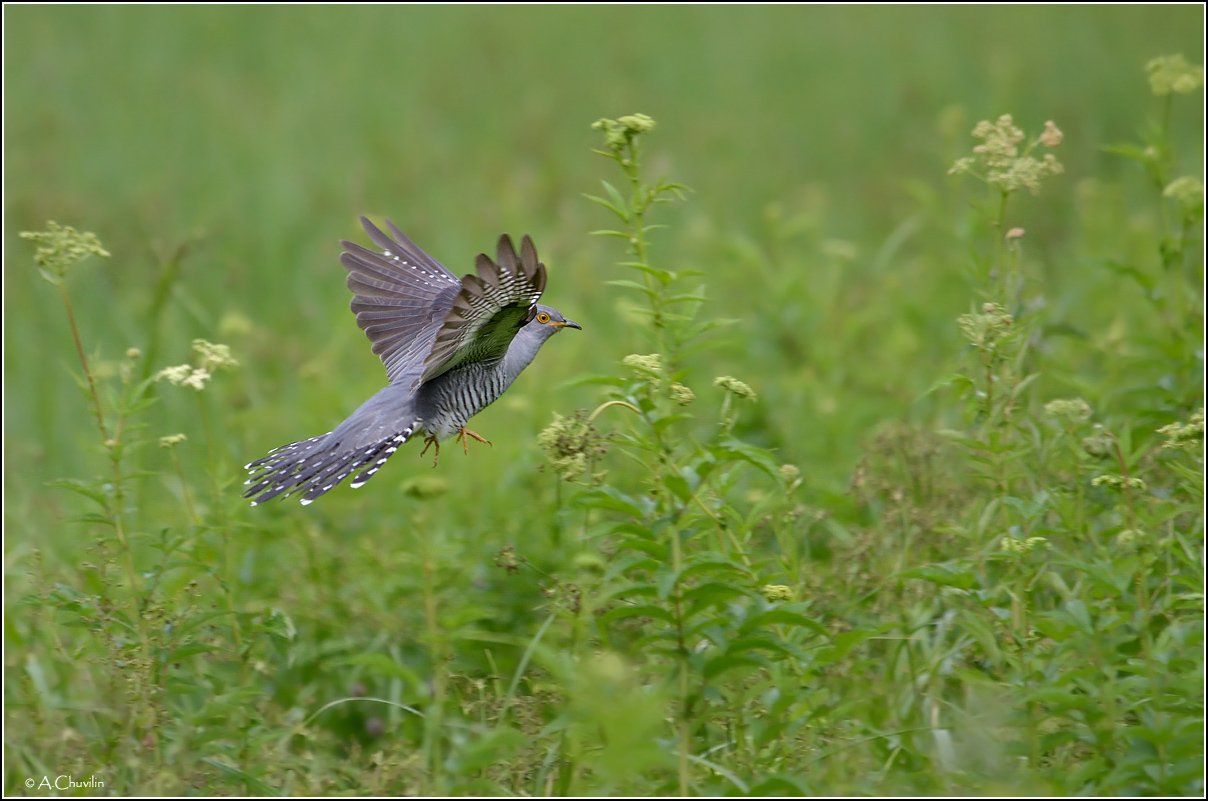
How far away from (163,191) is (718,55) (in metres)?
5.45

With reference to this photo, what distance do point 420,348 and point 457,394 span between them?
0.57 metres

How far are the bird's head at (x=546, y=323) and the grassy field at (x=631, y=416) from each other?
15.0 inches

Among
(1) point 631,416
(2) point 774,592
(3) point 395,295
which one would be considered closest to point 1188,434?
(2) point 774,592

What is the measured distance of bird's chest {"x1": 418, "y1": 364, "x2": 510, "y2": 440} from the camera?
16.1 ft

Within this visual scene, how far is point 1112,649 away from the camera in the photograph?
373 centimetres

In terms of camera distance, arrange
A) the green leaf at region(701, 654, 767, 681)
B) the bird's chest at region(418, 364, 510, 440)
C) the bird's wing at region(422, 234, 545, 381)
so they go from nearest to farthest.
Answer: the green leaf at region(701, 654, 767, 681)
the bird's wing at region(422, 234, 545, 381)
the bird's chest at region(418, 364, 510, 440)

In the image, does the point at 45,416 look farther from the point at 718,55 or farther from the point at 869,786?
the point at 718,55

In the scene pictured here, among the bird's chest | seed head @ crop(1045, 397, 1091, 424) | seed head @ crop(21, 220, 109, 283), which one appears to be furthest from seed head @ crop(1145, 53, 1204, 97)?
seed head @ crop(21, 220, 109, 283)

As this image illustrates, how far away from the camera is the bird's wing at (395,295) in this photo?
5.52 metres

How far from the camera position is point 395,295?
558cm

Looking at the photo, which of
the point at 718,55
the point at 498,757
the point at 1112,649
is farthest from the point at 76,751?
the point at 718,55

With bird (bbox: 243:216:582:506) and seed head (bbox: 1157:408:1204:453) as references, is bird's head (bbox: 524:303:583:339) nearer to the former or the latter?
bird (bbox: 243:216:582:506)

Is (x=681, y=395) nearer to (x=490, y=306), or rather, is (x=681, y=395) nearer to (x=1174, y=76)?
(x=490, y=306)

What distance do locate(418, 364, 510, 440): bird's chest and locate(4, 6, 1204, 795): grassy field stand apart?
1.52 feet
